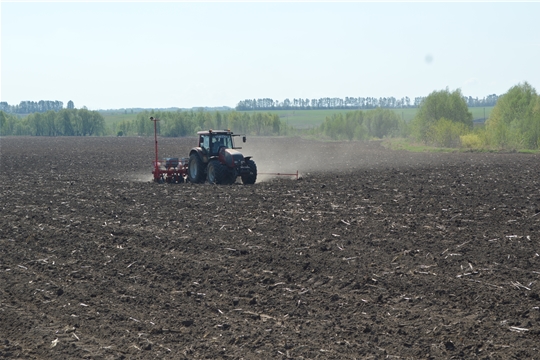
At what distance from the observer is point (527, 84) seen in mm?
66062

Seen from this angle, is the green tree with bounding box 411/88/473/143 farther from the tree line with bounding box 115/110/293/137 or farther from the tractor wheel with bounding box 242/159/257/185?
the tree line with bounding box 115/110/293/137

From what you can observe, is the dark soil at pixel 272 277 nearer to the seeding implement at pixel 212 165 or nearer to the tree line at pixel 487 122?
the seeding implement at pixel 212 165

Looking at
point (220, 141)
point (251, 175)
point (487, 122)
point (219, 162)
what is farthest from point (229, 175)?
point (487, 122)

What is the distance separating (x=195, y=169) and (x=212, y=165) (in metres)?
1.46

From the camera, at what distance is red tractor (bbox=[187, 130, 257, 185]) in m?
25.7

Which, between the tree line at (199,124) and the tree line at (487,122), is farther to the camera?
the tree line at (199,124)

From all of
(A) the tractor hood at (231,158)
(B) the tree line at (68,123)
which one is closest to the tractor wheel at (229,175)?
(A) the tractor hood at (231,158)

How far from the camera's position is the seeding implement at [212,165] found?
25.7m

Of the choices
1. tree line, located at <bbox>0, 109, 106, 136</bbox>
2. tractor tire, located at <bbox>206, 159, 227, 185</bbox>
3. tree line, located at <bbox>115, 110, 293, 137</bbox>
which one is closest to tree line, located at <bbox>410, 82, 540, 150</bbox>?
tractor tire, located at <bbox>206, 159, 227, 185</bbox>

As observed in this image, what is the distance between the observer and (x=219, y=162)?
2611 centimetres

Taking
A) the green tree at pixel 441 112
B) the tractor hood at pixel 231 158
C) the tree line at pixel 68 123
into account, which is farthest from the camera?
the tree line at pixel 68 123

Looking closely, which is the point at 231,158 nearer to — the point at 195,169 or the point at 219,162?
the point at 219,162

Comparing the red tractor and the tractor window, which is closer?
the red tractor

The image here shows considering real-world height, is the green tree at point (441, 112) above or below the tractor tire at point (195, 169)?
above
